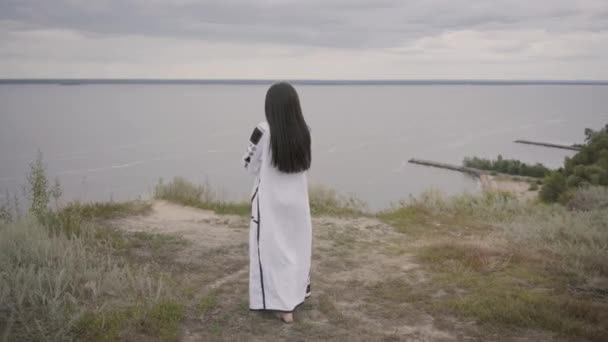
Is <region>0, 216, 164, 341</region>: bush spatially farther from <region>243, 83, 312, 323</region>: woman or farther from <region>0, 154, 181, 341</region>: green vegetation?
<region>243, 83, 312, 323</region>: woman

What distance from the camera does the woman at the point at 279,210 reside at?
512 centimetres

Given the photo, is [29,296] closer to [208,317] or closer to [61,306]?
[61,306]

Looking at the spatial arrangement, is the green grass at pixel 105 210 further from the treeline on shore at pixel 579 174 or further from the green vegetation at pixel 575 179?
the green vegetation at pixel 575 179

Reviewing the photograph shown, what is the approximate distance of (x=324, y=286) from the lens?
6.52 meters

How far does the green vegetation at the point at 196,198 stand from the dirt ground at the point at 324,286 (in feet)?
5.00

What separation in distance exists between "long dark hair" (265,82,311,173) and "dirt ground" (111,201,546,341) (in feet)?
5.15

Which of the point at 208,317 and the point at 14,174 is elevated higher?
the point at 208,317

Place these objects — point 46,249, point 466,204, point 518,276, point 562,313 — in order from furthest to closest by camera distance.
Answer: point 466,204
point 518,276
point 46,249
point 562,313

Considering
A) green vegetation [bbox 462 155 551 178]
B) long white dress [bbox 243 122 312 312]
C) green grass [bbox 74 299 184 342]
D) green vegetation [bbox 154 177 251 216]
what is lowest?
green vegetation [bbox 462 155 551 178]

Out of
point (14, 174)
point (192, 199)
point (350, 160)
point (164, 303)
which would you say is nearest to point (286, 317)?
point (164, 303)

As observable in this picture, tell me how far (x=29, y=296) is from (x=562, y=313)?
525cm

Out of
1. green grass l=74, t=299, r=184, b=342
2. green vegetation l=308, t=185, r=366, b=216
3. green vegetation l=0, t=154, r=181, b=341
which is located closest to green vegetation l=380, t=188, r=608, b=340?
green vegetation l=308, t=185, r=366, b=216

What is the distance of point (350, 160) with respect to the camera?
50.4 meters

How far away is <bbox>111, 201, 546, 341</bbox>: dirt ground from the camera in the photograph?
516cm
